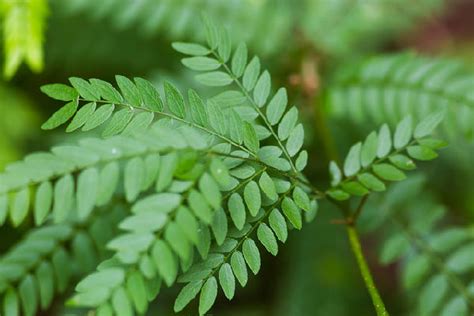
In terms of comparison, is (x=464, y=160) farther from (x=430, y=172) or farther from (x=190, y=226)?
(x=190, y=226)

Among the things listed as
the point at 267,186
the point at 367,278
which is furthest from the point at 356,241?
the point at 267,186

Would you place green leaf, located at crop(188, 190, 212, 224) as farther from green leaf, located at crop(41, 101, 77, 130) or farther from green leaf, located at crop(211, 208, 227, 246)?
green leaf, located at crop(41, 101, 77, 130)

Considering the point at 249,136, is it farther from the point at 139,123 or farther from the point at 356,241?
the point at 356,241

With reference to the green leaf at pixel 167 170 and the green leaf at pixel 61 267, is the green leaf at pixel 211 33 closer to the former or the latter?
the green leaf at pixel 167 170

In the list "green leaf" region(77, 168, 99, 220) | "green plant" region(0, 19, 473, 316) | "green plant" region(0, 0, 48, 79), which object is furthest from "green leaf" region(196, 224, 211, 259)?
"green plant" region(0, 0, 48, 79)

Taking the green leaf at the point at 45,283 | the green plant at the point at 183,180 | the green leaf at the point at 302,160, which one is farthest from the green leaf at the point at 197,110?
the green leaf at the point at 45,283

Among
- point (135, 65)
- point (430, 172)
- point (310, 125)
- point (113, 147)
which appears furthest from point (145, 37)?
point (113, 147)
